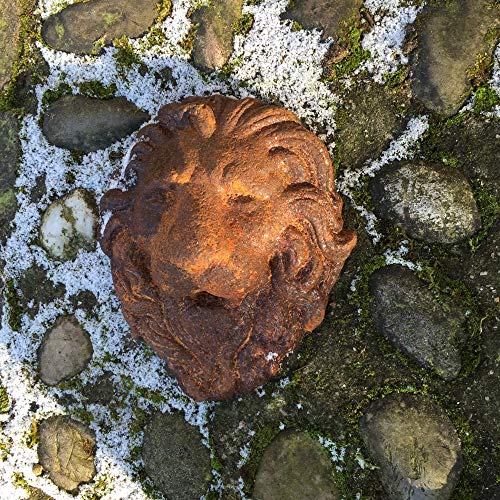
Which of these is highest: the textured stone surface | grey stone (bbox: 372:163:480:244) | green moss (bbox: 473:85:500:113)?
green moss (bbox: 473:85:500:113)

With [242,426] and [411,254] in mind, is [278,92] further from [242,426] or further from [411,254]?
[242,426]

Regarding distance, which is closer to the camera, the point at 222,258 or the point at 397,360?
the point at 222,258

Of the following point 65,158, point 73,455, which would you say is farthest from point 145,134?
point 73,455

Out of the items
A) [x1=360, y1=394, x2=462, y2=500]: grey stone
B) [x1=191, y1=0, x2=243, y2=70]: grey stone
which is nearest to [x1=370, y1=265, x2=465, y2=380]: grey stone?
[x1=360, y1=394, x2=462, y2=500]: grey stone

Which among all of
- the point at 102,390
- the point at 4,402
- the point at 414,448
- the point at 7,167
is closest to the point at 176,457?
the point at 102,390

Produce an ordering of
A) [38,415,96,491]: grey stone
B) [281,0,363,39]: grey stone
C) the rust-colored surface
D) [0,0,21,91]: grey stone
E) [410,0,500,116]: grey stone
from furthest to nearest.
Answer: [38,415,96,491]: grey stone → [0,0,21,91]: grey stone → [281,0,363,39]: grey stone → [410,0,500,116]: grey stone → the rust-colored surface

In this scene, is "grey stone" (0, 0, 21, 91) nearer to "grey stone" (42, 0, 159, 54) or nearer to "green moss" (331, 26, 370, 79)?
"grey stone" (42, 0, 159, 54)

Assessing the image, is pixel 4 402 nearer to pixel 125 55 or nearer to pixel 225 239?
pixel 225 239

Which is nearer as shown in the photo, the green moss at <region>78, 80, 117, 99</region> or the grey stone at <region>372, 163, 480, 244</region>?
the grey stone at <region>372, 163, 480, 244</region>
